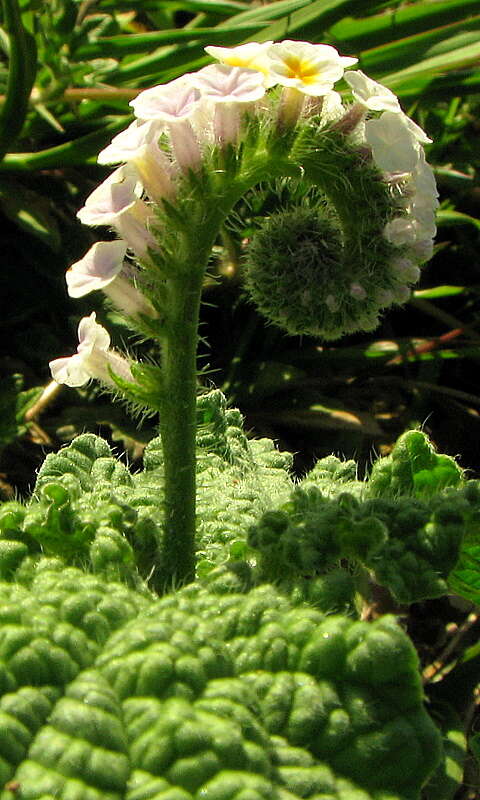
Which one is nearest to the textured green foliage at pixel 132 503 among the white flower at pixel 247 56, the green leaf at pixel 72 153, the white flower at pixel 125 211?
the white flower at pixel 125 211

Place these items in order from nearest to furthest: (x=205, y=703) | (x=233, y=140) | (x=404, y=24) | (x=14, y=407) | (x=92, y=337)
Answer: (x=205, y=703) → (x=233, y=140) → (x=92, y=337) → (x=14, y=407) → (x=404, y=24)

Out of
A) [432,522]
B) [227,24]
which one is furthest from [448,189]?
[432,522]

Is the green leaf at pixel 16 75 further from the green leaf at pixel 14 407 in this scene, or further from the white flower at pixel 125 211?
Result: the white flower at pixel 125 211

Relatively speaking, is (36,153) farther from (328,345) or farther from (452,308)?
(452,308)

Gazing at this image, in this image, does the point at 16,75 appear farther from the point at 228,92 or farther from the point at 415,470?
the point at 415,470

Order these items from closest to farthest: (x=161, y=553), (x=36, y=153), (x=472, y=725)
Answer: (x=161, y=553), (x=472, y=725), (x=36, y=153)

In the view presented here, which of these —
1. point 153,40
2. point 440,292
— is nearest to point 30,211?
point 153,40
